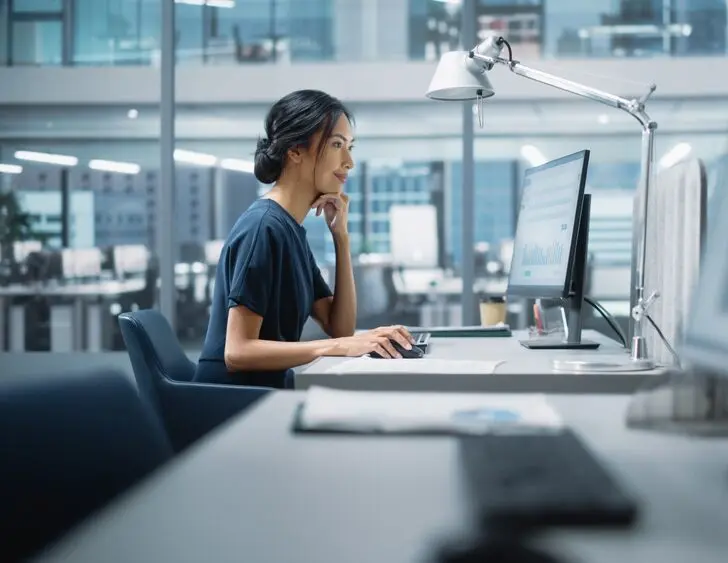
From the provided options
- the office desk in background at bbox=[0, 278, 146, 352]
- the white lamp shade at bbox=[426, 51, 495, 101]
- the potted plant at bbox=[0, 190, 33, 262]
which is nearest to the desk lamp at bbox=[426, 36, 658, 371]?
the white lamp shade at bbox=[426, 51, 495, 101]

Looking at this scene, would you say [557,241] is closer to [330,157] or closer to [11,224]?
[330,157]

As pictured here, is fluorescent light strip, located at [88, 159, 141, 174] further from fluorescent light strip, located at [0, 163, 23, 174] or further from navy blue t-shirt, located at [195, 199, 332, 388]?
navy blue t-shirt, located at [195, 199, 332, 388]

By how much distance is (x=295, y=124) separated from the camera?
2.45m

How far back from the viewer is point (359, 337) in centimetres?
209

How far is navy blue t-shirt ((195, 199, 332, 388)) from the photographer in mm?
2170

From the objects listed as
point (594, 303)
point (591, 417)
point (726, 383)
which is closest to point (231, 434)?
point (591, 417)

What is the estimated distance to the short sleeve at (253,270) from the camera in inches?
84.5

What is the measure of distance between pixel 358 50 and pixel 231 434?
393 cm

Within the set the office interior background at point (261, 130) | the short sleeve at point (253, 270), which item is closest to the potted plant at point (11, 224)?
the office interior background at point (261, 130)

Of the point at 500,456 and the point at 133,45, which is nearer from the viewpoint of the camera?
the point at 500,456

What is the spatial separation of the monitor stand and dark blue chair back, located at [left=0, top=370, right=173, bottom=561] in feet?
4.48

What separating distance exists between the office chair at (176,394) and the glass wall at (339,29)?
2.72 meters

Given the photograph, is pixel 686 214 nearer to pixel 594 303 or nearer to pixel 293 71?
pixel 594 303

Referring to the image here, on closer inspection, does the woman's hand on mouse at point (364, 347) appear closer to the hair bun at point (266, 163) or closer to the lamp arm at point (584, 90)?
the hair bun at point (266, 163)
